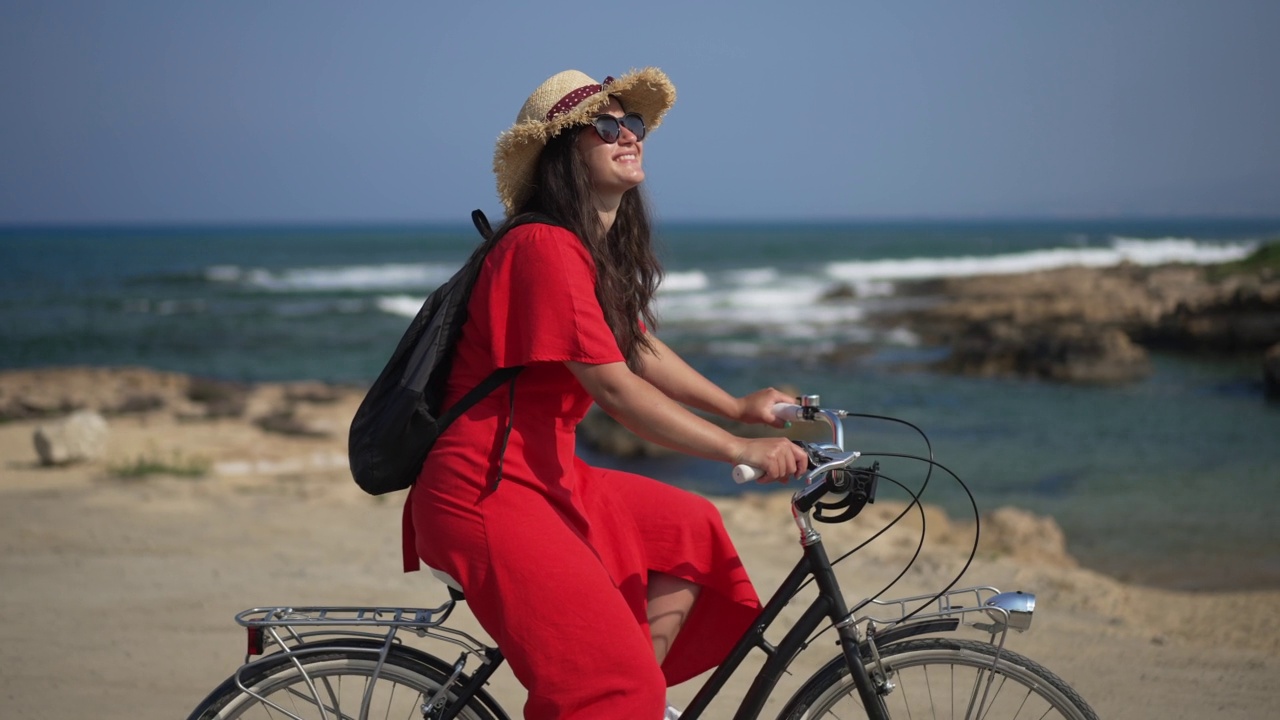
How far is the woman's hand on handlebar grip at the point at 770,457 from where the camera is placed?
7.19ft

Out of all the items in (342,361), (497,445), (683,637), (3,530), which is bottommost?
(342,361)

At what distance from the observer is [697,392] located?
270 centimetres

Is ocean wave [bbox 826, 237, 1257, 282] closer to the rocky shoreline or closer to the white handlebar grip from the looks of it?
the rocky shoreline

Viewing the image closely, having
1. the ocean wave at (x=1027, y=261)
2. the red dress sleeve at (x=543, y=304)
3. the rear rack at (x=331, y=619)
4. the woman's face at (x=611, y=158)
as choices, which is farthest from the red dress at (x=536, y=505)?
the ocean wave at (x=1027, y=261)

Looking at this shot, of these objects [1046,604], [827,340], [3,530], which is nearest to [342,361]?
[827,340]

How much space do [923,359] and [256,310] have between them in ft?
65.4

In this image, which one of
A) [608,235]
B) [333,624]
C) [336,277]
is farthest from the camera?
[336,277]

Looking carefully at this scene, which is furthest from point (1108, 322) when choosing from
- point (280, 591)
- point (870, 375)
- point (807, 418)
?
point (807, 418)

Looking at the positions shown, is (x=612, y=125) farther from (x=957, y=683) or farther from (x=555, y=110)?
(x=957, y=683)

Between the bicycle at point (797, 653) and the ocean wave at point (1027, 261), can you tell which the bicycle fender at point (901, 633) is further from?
the ocean wave at point (1027, 261)

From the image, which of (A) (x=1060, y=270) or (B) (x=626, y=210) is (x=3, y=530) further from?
(A) (x=1060, y=270)

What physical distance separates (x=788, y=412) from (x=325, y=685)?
45.8 inches

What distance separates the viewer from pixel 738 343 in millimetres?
23922

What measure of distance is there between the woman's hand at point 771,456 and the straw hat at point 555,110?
77 cm
